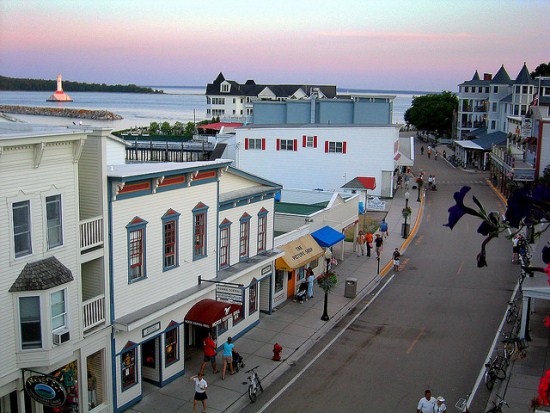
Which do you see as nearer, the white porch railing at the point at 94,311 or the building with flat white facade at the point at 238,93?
the white porch railing at the point at 94,311

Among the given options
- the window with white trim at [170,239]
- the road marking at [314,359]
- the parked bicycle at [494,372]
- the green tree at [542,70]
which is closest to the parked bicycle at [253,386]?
the road marking at [314,359]

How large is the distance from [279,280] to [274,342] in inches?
181

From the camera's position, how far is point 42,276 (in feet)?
45.6

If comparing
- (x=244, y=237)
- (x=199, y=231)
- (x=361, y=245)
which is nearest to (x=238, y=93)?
(x=361, y=245)

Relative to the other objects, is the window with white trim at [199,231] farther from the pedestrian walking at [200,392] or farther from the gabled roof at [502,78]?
the gabled roof at [502,78]

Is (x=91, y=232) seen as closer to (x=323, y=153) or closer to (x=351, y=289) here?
(x=351, y=289)

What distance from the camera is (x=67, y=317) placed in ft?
48.1

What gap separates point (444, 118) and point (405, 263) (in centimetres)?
9636

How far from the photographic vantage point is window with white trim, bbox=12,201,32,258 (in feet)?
44.7

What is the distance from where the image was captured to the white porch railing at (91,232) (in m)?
15.5

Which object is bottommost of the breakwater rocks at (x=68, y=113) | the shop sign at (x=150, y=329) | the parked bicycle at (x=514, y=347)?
the parked bicycle at (x=514, y=347)

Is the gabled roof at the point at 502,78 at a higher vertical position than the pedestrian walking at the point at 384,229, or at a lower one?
higher

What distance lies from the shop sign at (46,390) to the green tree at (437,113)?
11783 cm

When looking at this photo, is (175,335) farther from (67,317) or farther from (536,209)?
(536,209)
